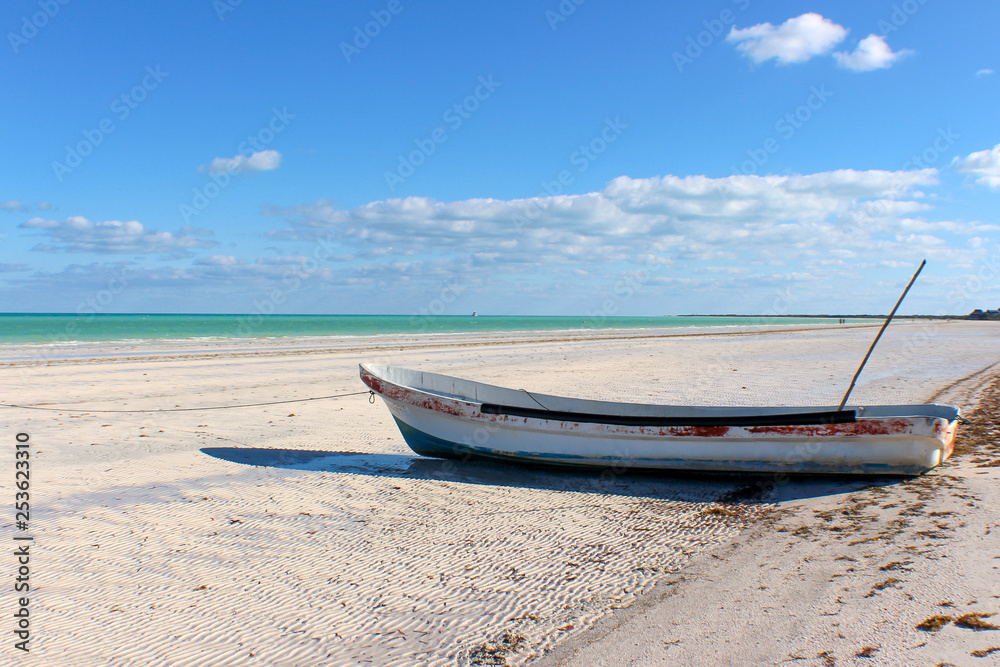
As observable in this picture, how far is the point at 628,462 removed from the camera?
20.0ft

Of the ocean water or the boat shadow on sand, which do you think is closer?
the boat shadow on sand

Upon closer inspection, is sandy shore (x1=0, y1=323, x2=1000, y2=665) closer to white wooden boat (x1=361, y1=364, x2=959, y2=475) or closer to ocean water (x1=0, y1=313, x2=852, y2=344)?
white wooden boat (x1=361, y1=364, x2=959, y2=475)

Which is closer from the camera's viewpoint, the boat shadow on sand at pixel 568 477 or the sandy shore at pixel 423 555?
the sandy shore at pixel 423 555

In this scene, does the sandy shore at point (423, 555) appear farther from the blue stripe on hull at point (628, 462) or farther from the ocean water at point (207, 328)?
the ocean water at point (207, 328)

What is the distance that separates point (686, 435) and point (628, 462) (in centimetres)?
→ 64

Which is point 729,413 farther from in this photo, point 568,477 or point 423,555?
point 423,555

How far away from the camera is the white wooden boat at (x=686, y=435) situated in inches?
A: 215

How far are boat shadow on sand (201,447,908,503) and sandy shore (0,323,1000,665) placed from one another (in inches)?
1.5

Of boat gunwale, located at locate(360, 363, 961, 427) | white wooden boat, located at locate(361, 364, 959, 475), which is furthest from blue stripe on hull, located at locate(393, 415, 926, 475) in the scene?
boat gunwale, located at locate(360, 363, 961, 427)

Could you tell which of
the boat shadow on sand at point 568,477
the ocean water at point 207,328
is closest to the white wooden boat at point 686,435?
the boat shadow on sand at point 568,477

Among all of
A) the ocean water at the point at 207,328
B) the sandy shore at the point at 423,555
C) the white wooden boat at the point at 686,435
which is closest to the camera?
the sandy shore at the point at 423,555

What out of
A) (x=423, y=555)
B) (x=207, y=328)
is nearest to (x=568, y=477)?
(x=423, y=555)

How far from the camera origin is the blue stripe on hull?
5.54 m

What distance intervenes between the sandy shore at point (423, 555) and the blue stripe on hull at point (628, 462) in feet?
0.48
